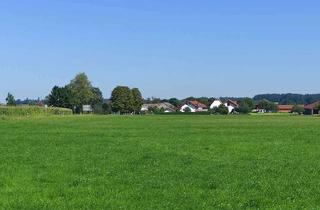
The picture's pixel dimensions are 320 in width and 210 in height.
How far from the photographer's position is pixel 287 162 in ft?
78.9

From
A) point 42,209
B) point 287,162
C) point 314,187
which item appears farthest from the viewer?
point 287,162

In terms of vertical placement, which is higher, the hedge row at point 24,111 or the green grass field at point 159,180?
the hedge row at point 24,111

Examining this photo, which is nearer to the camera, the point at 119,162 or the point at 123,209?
the point at 123,209

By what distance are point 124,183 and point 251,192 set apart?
13.2 ft

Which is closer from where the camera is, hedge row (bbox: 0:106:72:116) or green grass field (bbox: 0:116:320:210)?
green grass field (bbox: 0:116:320:210)

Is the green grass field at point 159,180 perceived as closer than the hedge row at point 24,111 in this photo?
Yes

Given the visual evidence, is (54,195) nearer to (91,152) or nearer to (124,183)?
(124,183)

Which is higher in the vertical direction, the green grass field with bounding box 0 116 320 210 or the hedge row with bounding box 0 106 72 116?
the hedge row with bounding box 0 106 72 116

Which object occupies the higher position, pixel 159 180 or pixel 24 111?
pixel 24 111

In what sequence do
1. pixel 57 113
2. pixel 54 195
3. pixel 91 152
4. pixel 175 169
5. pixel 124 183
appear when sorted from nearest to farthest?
1. pixel 54 195
2. pixel 124 183
3. pixel 175 169
4. pixel 91 152
5. pixel 57 113

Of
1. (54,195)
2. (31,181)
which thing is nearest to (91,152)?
(31,181)

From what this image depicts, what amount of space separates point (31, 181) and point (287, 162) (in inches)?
427

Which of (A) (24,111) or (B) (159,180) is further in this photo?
(A) (24,111)

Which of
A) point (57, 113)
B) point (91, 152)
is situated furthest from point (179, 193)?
point (57, 113)
